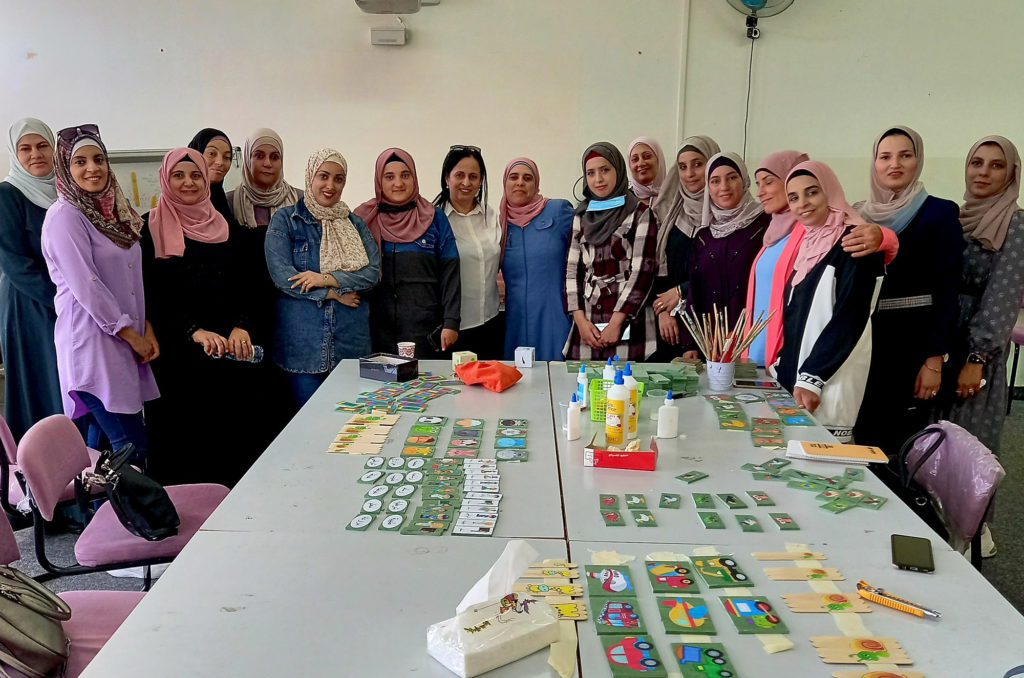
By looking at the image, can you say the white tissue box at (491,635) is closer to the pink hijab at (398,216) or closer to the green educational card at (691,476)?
the green educational card at (691,476)

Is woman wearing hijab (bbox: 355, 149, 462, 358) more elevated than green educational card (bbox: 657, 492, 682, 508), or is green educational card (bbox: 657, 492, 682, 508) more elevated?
woman wearing hijab (bbox: 355, 149, 462, 358)

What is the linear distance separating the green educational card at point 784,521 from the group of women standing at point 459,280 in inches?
38.8

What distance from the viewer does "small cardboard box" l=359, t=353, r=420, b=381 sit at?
2.62 m

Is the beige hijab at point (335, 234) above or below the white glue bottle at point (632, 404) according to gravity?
above

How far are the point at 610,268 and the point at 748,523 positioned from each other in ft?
6.18

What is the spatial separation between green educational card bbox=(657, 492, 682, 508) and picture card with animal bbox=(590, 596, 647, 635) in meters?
0.40

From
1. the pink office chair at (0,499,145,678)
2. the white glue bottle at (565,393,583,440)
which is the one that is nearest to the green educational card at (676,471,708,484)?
the white glue bottle at (565,393,583,440)

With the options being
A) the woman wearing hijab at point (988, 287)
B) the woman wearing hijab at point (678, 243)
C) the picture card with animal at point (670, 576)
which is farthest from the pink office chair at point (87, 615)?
the woman wearing hijab at point (988, 287)

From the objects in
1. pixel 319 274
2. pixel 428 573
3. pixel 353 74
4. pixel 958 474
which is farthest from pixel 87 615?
pixel 353 74

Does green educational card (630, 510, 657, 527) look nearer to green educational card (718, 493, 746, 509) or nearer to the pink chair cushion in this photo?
green educational card (718, 493, 746, 509)

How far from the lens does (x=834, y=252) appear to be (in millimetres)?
2529

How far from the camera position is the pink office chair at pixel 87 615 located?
1.51 metres

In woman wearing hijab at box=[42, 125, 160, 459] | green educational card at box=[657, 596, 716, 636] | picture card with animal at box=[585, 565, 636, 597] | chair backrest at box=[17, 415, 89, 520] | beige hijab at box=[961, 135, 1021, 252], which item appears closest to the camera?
green educational card at box=[657, 596, 716, 636]

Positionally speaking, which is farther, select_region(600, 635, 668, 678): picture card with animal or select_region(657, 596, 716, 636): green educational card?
select_region(657, 596, 716, 636): green educational card
